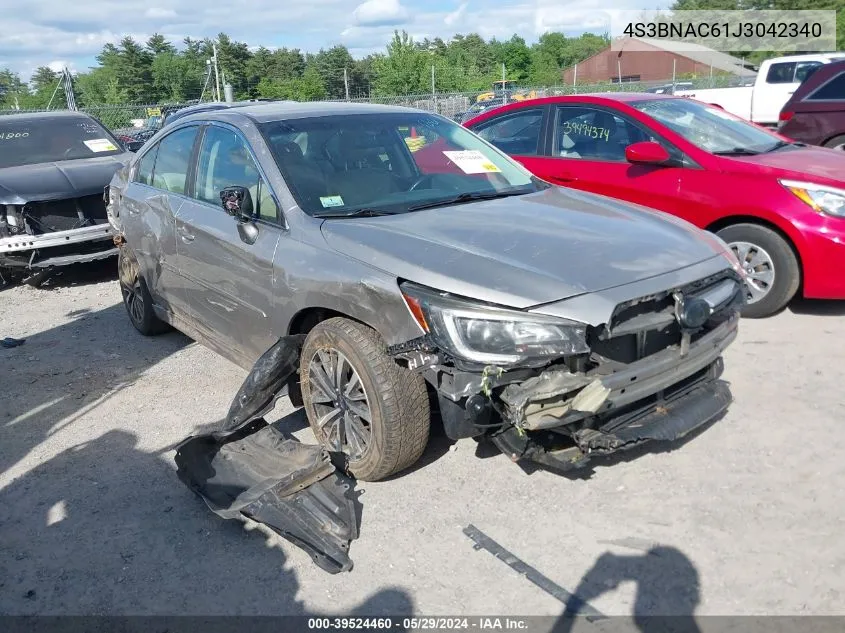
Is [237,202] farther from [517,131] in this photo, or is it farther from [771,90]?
[771,90]

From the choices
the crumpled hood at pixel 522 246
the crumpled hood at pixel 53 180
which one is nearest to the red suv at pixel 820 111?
the crumpled hood at pixel 522 246

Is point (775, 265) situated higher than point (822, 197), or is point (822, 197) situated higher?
point (822, 197)

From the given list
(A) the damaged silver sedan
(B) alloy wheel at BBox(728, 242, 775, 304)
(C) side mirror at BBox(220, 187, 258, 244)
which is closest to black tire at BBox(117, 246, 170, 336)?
(A) the damaged silver sedan

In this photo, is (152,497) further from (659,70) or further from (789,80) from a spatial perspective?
(659,70)

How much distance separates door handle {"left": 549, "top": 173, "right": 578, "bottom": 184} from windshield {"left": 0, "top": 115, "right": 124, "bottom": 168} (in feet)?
19.1

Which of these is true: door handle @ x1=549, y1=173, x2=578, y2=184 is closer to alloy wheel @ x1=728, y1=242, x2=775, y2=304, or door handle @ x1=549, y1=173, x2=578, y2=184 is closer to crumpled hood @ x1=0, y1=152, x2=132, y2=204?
alloy wheel @ x1=728, y1=242, x2=775, y2=304

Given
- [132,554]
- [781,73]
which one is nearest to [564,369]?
[132,554]

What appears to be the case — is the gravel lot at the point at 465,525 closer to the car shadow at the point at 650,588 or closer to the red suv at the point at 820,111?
the car shadow at the point at 650,588

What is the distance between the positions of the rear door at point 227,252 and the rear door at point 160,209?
0.18 m

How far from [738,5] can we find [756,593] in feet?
258

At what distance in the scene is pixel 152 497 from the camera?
12.1ft

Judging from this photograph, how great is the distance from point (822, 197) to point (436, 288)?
361 centimetres

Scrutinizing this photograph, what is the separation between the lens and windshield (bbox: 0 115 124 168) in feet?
28.9

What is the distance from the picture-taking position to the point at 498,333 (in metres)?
2.99
